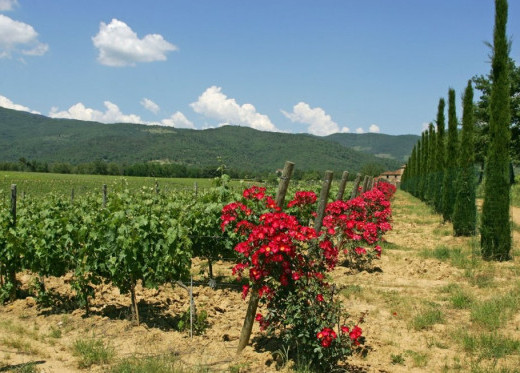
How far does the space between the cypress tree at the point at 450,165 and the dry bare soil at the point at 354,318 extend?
718 centimetres

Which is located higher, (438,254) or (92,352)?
(438,254)

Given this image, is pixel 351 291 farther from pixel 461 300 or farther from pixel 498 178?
pixel 498 178

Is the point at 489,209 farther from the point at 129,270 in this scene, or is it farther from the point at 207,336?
the point at 129,270

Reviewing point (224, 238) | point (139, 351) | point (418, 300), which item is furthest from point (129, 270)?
point (418, 300)

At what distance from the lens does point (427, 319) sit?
17.9 ft

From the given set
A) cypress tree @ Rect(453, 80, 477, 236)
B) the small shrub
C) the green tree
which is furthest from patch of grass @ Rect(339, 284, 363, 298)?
the green tree

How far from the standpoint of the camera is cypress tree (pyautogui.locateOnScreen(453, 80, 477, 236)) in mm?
12477

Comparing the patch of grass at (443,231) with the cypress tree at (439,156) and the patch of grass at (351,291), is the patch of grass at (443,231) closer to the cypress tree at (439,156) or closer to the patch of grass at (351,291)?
the cypress tree at (439,156)

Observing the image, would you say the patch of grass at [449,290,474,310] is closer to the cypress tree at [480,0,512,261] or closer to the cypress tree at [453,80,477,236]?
the cypress tree at [480,0,512,261]

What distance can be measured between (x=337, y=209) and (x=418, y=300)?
2740 millimetres

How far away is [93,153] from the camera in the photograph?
623 ft

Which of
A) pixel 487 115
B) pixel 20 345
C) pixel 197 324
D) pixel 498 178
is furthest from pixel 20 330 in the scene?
pixel 487 115

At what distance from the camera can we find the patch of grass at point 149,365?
3951 millimetres

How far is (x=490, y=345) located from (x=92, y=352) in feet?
13.6
